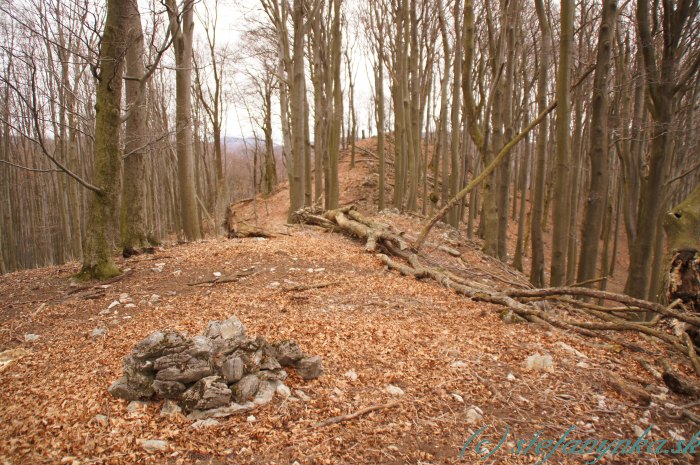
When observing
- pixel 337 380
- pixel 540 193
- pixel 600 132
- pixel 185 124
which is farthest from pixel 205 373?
pixel 540 193

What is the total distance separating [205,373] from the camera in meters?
2.38

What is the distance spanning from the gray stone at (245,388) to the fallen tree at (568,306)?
2787 millimetres

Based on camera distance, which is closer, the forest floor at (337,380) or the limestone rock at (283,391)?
the forest floor at (337,380)

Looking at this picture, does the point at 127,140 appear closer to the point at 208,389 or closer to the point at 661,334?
the point at 208,389

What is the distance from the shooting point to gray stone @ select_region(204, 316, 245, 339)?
2803 millimetres

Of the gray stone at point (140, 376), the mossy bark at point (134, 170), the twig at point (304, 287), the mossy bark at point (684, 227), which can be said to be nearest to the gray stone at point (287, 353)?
the gray stone at point (140, 376)

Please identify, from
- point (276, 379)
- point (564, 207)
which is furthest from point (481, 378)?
point (564, 207)

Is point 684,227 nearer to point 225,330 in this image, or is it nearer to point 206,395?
point 225,330

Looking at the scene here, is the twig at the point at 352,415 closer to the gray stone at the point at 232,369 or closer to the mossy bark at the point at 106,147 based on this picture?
the gray stone at the point at 232,369

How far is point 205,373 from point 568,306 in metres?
4.66

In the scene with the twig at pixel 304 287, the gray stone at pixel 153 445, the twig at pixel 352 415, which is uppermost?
the twig at pixel 304 287

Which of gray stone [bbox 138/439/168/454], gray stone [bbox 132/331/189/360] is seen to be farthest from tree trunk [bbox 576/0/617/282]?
gray stone [bbox 138/439/168/454]

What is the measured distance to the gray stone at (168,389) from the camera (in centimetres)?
227

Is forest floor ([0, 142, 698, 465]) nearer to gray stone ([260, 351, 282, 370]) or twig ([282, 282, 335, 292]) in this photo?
twig ([282, 282, 335, 292])
